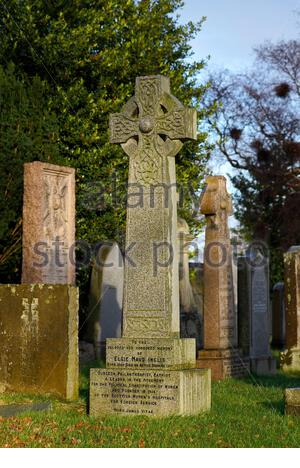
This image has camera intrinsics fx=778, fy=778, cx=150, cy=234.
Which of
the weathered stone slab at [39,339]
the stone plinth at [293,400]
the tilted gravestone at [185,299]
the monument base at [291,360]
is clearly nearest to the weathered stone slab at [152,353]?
the stone plinth at [293,400]

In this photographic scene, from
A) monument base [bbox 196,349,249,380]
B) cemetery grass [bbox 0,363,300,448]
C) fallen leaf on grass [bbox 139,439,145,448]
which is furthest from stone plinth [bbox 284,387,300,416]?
monument base [bbox 196,349,249,380]

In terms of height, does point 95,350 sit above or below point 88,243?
below

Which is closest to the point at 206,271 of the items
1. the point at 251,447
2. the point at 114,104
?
the point at 114,104

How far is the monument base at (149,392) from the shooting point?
28.5ft

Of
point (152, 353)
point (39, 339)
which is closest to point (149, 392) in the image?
point (152, 353)

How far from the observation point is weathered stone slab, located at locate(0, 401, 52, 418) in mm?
9008

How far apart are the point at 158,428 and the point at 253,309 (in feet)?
28.9

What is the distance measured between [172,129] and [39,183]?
147 inches

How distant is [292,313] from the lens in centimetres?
1534

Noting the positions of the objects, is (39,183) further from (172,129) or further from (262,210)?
(262,210)

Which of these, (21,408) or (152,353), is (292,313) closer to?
(152,353)

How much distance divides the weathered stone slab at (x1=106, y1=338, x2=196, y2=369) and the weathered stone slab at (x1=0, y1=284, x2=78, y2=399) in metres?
1.44

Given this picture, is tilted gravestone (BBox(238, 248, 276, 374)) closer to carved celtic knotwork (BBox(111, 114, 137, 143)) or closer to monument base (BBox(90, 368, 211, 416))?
monument base (BBox(90, 368, 211, 416))

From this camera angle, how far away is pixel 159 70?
A: 2027 cm
